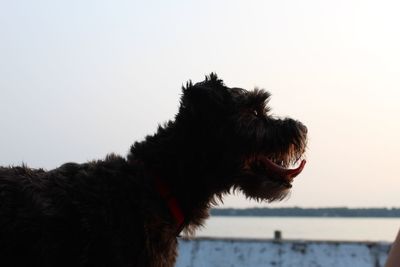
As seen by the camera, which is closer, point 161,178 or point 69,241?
point 69,241

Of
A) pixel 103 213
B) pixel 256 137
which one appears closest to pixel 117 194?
pixel 103 213

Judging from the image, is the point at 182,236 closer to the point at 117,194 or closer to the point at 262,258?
the point at 117,194

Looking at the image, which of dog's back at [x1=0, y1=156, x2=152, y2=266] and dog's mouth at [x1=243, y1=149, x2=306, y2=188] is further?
dog's mouth at [x1=243, y1=149, x2=306, y2=188]

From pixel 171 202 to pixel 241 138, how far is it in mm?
935

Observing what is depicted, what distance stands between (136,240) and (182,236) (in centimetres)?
84

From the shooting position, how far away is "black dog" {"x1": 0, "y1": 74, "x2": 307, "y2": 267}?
618 centimetres

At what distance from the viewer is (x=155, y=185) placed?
22.4ft

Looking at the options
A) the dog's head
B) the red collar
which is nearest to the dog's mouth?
the dog's head

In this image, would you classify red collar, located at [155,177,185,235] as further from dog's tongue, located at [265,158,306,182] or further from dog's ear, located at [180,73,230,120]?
dog's tongue, located at [265,158,306,182]

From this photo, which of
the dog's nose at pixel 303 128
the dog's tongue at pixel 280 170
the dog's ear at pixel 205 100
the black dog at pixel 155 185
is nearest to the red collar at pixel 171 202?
the black dog at pixel 155 185

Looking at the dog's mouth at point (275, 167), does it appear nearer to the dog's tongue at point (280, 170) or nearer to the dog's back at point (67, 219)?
the dog's tongue at point (280, 170)

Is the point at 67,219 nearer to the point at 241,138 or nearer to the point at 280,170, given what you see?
the point at 241,138

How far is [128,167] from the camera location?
6824mm

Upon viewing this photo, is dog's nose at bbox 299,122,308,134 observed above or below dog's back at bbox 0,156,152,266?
above
